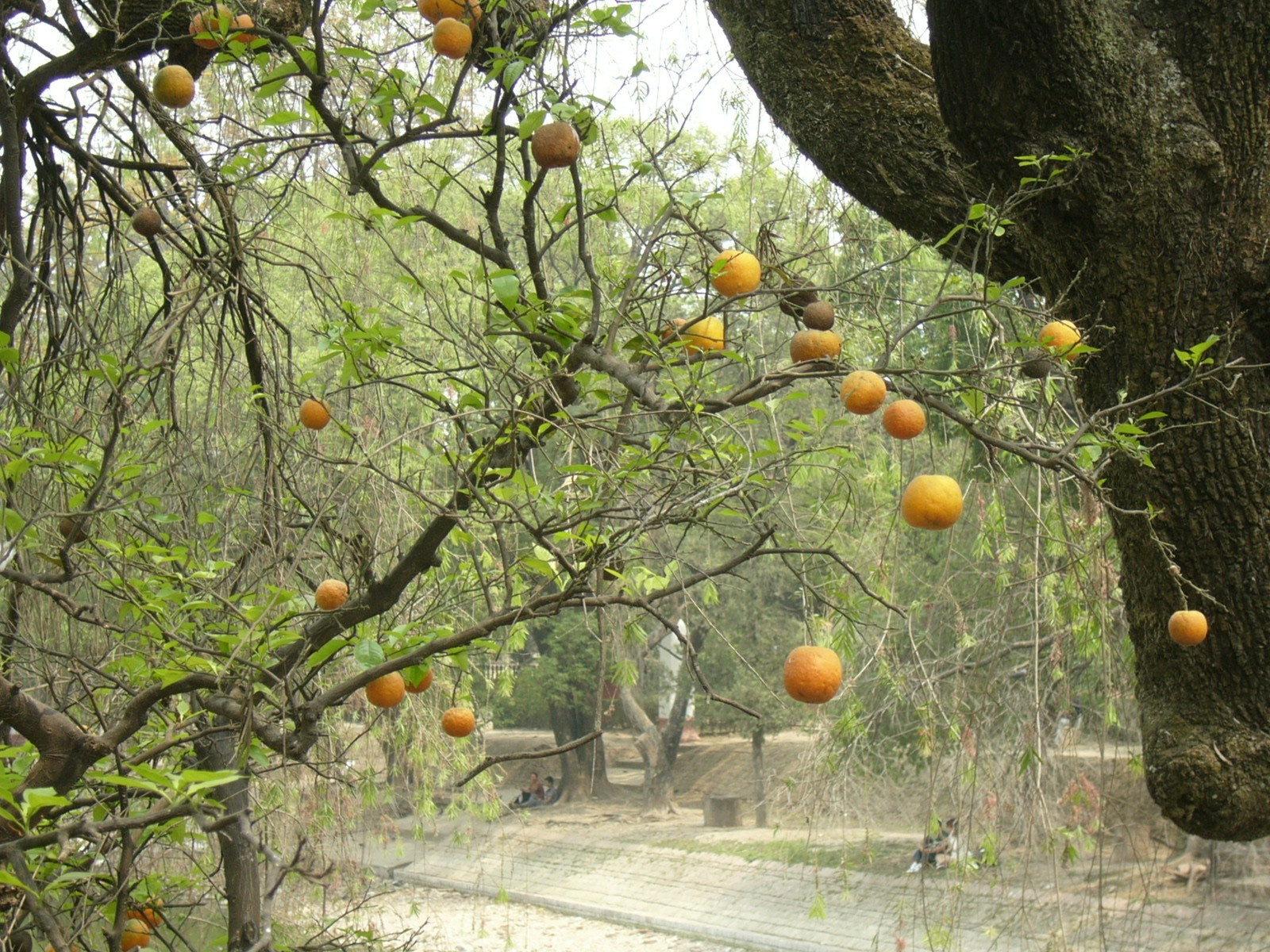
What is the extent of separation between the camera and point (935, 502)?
1.70 m

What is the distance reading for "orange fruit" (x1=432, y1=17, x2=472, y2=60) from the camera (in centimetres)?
167

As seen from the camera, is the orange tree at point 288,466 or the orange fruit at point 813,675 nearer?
the orange tree at point 288,466

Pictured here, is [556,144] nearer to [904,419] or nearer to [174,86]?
[904,419]

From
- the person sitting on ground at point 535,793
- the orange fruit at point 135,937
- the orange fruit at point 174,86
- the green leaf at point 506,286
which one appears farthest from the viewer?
the person sitting on ground at point 535,793

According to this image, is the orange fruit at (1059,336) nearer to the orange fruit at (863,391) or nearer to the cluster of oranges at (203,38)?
the orange fruit at (863,391)

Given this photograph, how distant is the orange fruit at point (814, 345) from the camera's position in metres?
1.58

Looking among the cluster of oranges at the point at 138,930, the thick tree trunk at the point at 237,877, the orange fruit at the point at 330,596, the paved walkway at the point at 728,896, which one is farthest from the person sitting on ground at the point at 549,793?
the orange fruit at the point at 330,596

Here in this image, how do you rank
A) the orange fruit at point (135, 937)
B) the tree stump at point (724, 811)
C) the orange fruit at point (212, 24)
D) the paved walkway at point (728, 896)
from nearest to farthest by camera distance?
the orange fruit at point (212, 24), the orange fruit at point (135, 937), the paved walkway at point (728, 896), the tree stump at point (724, 811)

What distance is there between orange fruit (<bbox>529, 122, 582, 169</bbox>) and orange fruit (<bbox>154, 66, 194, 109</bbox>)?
2.55ft

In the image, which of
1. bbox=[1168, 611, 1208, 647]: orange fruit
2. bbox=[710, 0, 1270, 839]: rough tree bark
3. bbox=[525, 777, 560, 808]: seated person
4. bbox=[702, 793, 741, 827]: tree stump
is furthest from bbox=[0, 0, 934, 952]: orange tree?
bbox=[525, 777, 560, 808]: seated person

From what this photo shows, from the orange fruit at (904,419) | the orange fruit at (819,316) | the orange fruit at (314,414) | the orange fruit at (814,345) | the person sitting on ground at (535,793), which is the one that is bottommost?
the person sitting on ground at (535,793)

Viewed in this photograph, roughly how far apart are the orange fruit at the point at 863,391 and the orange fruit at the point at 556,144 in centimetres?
48

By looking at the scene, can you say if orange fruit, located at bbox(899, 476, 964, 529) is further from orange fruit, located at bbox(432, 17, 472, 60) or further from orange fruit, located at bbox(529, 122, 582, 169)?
orange fruit, located at bbox(432, 17, 472, 60)

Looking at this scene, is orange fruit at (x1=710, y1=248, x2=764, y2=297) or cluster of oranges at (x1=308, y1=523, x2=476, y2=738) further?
orange fruit at (x1=710, y1=248, x2=764, y2=297)
